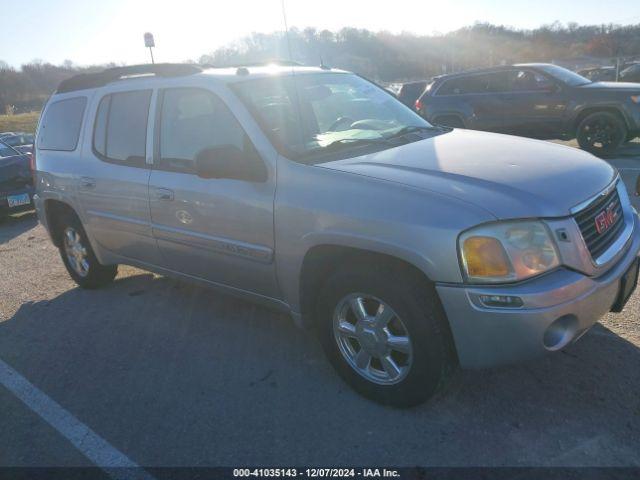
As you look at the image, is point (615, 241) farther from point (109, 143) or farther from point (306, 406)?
point (109, 143)

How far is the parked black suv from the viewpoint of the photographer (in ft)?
31.3

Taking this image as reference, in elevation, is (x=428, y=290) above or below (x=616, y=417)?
above

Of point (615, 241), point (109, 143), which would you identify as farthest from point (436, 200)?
point (109, 143)

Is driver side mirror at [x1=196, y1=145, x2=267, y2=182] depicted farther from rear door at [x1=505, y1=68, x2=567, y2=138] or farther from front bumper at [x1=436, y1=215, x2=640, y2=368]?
rear door at [x1=505, y1=68, x2=567, y2=138]

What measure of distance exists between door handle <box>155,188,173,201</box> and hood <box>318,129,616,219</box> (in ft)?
4.05

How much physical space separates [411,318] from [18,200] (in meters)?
8.22

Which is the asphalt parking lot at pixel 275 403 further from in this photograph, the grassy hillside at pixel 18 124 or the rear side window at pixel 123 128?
the grassy hillside at pixel 18 124

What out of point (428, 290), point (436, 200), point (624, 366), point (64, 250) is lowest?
point (624, 366)

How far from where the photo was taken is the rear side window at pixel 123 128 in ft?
12.9

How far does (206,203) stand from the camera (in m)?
3.37

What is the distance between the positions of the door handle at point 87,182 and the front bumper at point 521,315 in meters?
3.15

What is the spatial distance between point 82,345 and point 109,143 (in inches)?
62.8

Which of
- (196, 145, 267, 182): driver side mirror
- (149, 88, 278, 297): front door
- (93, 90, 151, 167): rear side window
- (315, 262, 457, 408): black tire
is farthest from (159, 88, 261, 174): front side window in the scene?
(315, 262, 457, 408): black tire

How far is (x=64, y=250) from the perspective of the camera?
5332 mm
